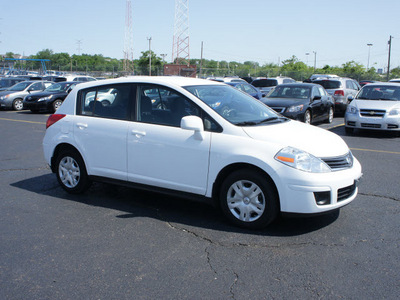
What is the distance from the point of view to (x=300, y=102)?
12.6 metres

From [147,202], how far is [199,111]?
5.17 ft

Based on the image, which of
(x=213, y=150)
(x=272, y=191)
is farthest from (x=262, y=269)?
(x=213, y=150)

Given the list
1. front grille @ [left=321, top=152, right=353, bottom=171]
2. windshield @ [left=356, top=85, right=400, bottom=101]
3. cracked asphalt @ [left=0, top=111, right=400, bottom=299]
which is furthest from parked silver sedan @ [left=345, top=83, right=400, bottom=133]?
front grille @ [left=321, top=152, right=353, bottom=171]

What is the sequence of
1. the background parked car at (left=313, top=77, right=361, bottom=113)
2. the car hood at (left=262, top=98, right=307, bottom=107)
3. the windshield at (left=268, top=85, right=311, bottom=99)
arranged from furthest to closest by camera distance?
the background parked car at (left=313, top=77, right=361, bottom=113) → the windshield at (left=268, top=85, right=311, bottom=99) → the car hood at (left=262, top=98, right=307, bottom=107)

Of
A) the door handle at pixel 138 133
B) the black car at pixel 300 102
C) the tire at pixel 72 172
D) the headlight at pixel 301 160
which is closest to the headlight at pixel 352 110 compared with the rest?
the black car at pixel 300 102

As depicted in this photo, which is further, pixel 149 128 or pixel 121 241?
pixel 149 128

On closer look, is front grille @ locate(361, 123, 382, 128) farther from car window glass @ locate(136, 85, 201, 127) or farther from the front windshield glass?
the front windshield glass

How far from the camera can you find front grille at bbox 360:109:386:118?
11.7 meters

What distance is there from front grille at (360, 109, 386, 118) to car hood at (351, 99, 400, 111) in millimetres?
101

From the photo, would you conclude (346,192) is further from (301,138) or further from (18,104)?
(18,104)

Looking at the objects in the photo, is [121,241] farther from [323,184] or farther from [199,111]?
[323,184]

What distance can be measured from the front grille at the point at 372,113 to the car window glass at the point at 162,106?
8635 millimetres

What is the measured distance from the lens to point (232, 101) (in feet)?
16.8

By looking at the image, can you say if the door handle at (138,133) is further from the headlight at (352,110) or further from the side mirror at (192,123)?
the headlight at (352,110)
